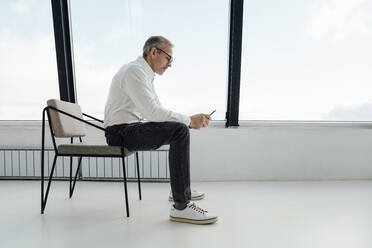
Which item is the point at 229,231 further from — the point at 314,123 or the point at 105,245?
the point at 314,123

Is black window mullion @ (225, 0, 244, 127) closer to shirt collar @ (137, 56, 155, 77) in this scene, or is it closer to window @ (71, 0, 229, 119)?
window @ (71, 0, 229, 119)

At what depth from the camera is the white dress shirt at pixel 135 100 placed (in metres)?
1.75

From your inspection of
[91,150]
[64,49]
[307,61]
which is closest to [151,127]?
[91,150]

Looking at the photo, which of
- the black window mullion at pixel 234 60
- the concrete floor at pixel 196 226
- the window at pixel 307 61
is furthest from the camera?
the window at pixel 307 61

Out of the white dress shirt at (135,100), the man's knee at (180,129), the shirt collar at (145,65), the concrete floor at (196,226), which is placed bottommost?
the concrete floor at (196,226)

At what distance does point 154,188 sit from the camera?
2.62 meters

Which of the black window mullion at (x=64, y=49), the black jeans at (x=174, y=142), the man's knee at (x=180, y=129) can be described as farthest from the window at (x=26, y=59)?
the man's knee at (x=180, y=129)

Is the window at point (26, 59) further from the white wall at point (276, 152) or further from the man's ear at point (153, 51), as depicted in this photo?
the man's ear at point (153, 51)

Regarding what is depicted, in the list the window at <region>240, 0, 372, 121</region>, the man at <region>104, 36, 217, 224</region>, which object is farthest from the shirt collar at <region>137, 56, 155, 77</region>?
the window at <region>240, 0, 372, 121</region>

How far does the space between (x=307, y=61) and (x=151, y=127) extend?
1904 millimetres

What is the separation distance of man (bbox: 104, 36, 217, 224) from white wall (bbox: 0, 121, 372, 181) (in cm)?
108

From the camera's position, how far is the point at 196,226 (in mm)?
1691

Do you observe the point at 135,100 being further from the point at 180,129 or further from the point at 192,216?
the point at 192,216

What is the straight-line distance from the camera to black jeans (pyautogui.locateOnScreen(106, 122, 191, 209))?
174cm
